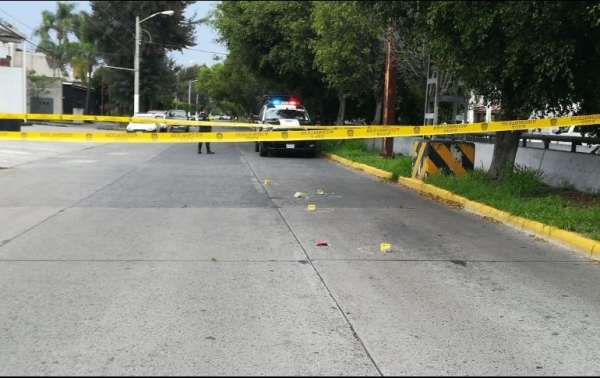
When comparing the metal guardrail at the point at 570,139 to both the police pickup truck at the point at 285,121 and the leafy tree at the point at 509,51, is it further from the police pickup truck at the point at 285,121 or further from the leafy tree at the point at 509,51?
the police pickup truck at the point at 285,121

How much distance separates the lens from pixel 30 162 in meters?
17.0

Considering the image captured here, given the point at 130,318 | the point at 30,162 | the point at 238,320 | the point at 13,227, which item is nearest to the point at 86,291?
the point at 130,318

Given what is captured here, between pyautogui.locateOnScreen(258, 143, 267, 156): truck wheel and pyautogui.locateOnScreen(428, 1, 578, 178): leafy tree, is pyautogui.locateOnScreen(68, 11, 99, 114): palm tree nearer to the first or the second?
pyautogui.locateOnScreen(258, 143, 267, 156): truck wheel

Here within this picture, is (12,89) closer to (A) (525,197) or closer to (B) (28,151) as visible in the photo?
(B) (28,151)

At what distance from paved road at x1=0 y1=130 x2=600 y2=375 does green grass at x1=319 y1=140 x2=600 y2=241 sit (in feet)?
1.61

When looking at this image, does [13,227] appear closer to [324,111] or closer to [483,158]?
[483,158]

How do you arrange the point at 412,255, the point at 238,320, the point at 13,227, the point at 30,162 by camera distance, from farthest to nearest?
1. the point at 30,162
2. the point at 13,227
3. the point at 412,255
4. the point at 238,320

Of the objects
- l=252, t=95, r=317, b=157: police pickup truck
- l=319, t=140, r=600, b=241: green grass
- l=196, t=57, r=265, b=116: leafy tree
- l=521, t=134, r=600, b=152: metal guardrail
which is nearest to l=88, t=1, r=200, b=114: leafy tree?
l=196, t=57, r=265, b=116: leafy tree

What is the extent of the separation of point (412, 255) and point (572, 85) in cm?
416

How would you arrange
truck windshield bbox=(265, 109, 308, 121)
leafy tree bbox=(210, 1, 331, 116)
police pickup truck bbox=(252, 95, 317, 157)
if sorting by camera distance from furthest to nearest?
1. truck windshield bbox=(265, 109, 308, 121)
2. leafy tree bbox=(210, 1, 331, 116)
3. police pickup truck bbox=(252, 95, 317, 157)

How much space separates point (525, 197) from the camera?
9828 mm

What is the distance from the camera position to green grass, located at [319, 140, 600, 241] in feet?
25.4

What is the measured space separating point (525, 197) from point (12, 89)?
20.0 m

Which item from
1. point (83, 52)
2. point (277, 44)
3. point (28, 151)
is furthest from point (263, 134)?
point (83, 52)
